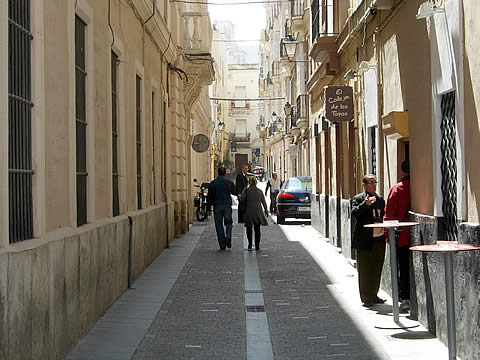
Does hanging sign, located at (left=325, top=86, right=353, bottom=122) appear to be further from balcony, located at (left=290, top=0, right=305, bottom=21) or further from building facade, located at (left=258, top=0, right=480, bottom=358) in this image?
balcony, located at (left=290, top=0, right=305, bottom=21)

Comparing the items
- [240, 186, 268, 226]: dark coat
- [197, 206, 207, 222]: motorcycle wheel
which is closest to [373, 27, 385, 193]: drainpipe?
[240, 186, 268, 226]: dark coat

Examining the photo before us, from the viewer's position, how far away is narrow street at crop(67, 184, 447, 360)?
7.61 m

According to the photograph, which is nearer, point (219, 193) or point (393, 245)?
point (393, 245)

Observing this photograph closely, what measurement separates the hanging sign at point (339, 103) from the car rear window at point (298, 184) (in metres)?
11.2

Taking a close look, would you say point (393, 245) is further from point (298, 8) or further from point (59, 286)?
point (298, 8)

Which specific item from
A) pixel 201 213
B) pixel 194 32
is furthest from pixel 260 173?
pixel 194 32

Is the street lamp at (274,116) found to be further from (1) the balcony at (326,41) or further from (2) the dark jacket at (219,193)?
(2) the dark jacket at (219,193)

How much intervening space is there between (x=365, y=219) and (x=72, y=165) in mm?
3745

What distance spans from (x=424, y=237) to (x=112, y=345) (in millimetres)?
3375

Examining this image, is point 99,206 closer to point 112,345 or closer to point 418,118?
point 112,345

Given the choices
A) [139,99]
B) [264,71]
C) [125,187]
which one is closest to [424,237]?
[125,187]

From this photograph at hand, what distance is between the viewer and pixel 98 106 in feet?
32.2

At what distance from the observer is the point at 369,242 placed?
32.0ft

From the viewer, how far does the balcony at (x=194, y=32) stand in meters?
21.8
